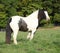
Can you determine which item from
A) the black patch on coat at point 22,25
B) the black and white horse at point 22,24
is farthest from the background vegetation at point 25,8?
the black patch on coat at point 22,25

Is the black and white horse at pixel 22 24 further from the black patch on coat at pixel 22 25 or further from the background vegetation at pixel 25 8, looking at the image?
the background vegetation at pixel 25 8

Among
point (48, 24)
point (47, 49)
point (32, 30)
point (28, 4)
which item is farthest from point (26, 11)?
point (47, 49)

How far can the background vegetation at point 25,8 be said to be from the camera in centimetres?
3294

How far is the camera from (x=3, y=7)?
33125 millimetres

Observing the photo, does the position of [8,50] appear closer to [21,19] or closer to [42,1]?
[21,19]

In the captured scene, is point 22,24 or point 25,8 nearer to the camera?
point 22,24

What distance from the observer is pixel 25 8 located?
3481 centimetres

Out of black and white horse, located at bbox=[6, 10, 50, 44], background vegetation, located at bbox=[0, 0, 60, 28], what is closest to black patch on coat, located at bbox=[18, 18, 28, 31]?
black and white horse, located at bbox=[6, 10, 50, 44]

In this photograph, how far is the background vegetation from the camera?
32.9 metres

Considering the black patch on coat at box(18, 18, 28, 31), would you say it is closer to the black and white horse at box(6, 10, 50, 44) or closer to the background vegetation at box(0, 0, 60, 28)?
the black and white horse at box(6, 10, 50, 44)

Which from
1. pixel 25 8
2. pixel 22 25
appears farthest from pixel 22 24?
pixel 25 8

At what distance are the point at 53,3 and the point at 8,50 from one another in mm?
28535

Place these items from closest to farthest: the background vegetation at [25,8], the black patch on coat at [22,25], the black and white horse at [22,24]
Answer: the black and white horse at [22,24], the black patch on coat at [22,25], the background vegetation at [25,8]

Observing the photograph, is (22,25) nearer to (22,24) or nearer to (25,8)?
(22,24)
